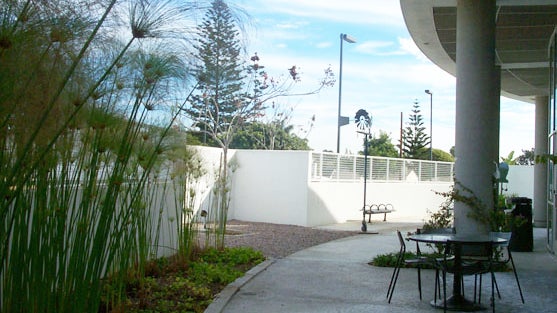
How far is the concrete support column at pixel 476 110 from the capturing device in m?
8.27

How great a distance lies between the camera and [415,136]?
41.8 metres

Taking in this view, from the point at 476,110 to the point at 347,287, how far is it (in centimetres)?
316

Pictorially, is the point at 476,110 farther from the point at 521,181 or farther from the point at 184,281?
the point at 521,181

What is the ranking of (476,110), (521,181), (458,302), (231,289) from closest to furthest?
(458,302)
(231,289)
(476,110)
(521,181)

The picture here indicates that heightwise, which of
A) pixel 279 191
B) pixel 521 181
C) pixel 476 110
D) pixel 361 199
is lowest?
pixel 361 199

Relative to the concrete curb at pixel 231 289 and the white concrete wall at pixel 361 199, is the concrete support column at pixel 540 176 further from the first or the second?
the concrete curb at pixel 231 289

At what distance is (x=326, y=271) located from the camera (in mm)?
8000

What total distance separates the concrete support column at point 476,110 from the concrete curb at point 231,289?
279cm

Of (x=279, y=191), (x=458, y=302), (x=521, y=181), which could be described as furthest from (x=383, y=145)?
(x=458, y=302)

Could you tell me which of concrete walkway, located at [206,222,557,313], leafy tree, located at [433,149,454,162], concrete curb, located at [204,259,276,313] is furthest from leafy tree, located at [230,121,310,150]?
concrete curb, located at [204,259,276,313]

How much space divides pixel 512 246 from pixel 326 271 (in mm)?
4053

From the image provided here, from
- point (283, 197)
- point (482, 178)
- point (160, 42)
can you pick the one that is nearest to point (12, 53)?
point (160, 42)

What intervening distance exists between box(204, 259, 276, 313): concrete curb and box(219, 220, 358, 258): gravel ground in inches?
58.8

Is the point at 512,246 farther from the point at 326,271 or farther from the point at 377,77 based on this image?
the point at 377,77
